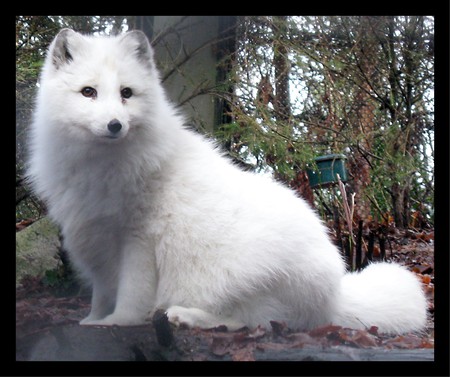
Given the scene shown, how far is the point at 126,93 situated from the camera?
8.16 ft

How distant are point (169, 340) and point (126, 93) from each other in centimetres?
95

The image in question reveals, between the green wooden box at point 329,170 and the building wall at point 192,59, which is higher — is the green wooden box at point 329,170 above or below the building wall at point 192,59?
below

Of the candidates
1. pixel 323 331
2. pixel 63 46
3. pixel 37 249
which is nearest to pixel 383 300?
pixel 323 331

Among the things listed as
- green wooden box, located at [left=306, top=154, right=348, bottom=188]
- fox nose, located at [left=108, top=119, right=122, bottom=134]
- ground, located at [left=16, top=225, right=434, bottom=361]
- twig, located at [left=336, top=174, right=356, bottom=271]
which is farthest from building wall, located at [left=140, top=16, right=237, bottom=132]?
ground, located at [left=16, top=225, right=434, bottom=361]

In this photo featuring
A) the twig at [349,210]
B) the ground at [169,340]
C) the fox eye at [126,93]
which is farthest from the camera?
the twig at [349,210]

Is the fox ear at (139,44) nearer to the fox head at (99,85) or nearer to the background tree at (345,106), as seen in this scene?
the fox head at (99,85)

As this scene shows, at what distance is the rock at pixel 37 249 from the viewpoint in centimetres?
256

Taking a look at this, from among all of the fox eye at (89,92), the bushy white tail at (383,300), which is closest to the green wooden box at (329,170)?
the bushy white tail at (383,300)

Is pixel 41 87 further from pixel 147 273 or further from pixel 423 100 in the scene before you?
pixel 423 100

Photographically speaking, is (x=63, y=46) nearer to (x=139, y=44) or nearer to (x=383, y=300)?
(x=139, y=44)

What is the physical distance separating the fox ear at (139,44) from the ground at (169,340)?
976mm

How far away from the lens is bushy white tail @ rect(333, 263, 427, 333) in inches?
104

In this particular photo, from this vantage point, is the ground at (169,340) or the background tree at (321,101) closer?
the ground at (169,340)

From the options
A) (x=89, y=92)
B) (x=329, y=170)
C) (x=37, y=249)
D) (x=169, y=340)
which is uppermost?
(x=89, y=92)
